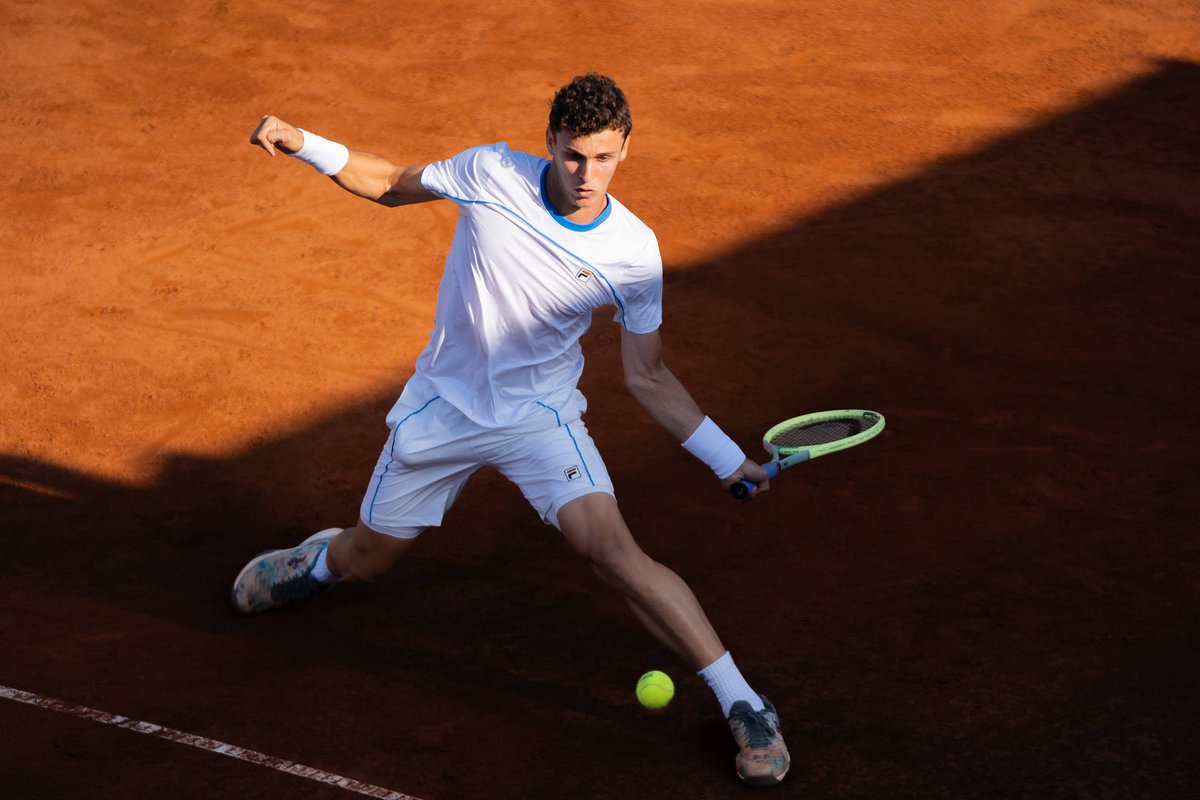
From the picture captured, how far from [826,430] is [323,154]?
8.21ft

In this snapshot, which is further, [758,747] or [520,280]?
[520,280]

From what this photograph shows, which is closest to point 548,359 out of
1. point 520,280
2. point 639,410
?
point 520,280

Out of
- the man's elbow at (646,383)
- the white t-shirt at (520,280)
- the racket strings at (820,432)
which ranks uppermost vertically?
the white t-shirt at (520,280)

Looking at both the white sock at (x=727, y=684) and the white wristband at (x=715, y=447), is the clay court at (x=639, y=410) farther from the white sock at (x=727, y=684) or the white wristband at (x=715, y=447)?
the white wristband at (x=715, y=447)

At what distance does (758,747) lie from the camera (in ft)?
14.4

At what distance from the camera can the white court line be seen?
4.38 metres

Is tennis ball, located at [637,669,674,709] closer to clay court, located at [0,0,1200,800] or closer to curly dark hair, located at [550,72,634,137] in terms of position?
clay court, located at [0,0,1200,800]

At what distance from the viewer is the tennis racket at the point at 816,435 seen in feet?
16.9

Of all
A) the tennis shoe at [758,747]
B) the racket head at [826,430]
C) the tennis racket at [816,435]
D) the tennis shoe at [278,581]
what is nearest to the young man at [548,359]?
the tennis shoe at [758,747]

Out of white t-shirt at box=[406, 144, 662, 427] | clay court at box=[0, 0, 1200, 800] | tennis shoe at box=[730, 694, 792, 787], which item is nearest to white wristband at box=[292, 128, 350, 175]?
white t-shirt at box=[406, 144, 662, 427]

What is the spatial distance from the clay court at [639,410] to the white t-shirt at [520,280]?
120 cm

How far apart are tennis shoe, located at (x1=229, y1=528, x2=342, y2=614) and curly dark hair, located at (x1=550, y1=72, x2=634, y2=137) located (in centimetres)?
212

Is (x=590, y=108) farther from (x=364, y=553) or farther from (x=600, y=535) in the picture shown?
(x=364, y=553)

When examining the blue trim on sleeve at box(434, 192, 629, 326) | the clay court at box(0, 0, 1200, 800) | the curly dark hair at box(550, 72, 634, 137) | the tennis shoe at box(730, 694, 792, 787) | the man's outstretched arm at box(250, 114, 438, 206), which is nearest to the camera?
the curly dark hair at box(550, 72, 634, 137)
